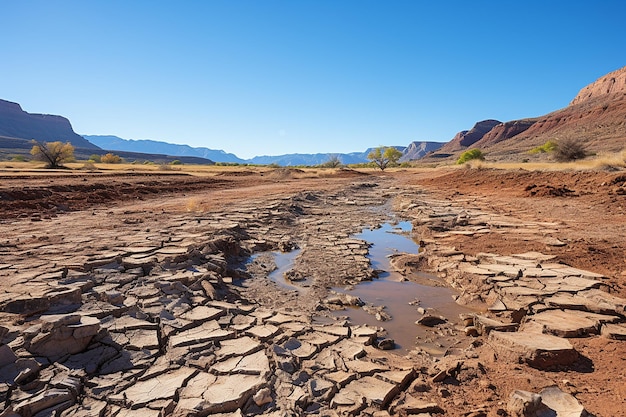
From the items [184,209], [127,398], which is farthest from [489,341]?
[184,209]

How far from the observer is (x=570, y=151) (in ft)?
78.7

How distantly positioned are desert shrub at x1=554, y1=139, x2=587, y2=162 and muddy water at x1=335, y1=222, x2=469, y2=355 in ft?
79.9

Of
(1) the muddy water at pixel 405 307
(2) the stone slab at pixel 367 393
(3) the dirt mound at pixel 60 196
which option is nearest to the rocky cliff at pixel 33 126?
(3) the dirt mound at pixel 60 196

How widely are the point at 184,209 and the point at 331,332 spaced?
311 inches

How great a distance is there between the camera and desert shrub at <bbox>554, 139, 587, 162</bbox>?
77.8 ft

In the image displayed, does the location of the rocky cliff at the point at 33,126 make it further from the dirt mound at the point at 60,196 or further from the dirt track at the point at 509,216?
the dirt track at the point at 509,216

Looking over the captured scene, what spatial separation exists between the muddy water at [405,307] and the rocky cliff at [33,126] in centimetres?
14820

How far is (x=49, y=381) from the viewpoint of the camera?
2.42m

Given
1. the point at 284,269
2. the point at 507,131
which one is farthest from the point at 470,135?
the point at 284,269

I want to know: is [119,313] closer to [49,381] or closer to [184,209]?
[49,381]

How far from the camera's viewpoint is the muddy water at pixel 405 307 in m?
3.58

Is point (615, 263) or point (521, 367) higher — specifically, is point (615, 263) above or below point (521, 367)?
above

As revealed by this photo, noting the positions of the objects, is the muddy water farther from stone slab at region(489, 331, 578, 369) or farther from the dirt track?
stone slab at region(489, 331, 578, 369)

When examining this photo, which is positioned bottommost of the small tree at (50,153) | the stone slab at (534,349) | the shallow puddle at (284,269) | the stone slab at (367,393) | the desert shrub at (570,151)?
the shallow puddle at (284,269)
